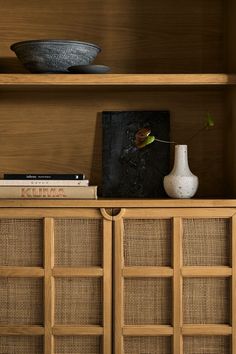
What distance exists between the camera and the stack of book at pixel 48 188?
2172mm

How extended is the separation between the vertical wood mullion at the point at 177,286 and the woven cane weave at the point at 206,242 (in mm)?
26

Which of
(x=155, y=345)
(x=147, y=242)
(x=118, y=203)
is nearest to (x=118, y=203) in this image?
(x=118, y=203)

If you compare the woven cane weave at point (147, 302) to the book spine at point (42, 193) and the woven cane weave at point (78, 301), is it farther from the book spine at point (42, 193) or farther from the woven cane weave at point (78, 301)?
the book spine at point (42, 193)

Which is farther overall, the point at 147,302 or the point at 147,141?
the point at 147,141

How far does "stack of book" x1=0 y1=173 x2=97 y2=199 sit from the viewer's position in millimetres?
2172

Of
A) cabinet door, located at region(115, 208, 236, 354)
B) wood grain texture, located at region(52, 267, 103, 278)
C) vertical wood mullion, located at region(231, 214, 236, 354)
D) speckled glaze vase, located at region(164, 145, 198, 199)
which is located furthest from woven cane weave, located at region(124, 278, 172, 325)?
speckled glaze vase, located at region(164, 145, 198, 199)

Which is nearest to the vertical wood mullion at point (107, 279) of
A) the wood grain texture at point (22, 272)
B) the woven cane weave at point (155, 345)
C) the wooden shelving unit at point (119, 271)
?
the wooden shelving unit at point (119, 271)

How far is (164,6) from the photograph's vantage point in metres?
2.44

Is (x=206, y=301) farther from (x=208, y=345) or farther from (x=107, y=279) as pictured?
(x=107, y=279)

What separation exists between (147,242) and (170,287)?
0.56 feet

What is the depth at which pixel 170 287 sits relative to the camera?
2131 mm

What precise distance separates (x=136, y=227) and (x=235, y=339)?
0.51 m

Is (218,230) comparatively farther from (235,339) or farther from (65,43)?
Result: (65,43)

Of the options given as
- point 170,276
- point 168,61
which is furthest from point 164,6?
point 170,276
